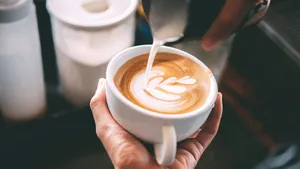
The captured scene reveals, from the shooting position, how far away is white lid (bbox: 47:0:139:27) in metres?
0.73

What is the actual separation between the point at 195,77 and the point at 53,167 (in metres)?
0.34

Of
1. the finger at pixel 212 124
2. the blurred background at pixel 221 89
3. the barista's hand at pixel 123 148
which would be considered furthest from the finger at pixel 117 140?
the blurred background at pixel 221 89

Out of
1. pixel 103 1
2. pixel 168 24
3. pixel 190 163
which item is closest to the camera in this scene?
pixel 168 24

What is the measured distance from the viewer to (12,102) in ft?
2.61

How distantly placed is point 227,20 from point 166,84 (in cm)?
12

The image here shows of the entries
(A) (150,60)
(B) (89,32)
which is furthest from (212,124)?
(B) (89,32)

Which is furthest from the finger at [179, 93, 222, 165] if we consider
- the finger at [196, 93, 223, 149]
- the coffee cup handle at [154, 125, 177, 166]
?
the coffee cup handle at [154, 125, 177, 166]

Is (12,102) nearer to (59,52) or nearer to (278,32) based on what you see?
(59,52)

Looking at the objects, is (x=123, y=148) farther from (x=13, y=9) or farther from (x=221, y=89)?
(x=221, y=89)

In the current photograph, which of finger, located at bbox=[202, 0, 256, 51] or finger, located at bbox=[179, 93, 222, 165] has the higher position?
finger, located at bbox=[202, 0, 256, 51]

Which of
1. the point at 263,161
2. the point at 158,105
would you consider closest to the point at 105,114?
the point at 158,105

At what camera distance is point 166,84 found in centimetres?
55

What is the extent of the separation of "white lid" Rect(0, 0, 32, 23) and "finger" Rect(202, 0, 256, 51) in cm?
32

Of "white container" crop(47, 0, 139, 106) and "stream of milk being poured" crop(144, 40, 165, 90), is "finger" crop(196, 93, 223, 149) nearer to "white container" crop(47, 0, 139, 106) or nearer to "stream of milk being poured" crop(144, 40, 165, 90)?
"stream of milk being poured" crop(144, 40, 165, 90)
